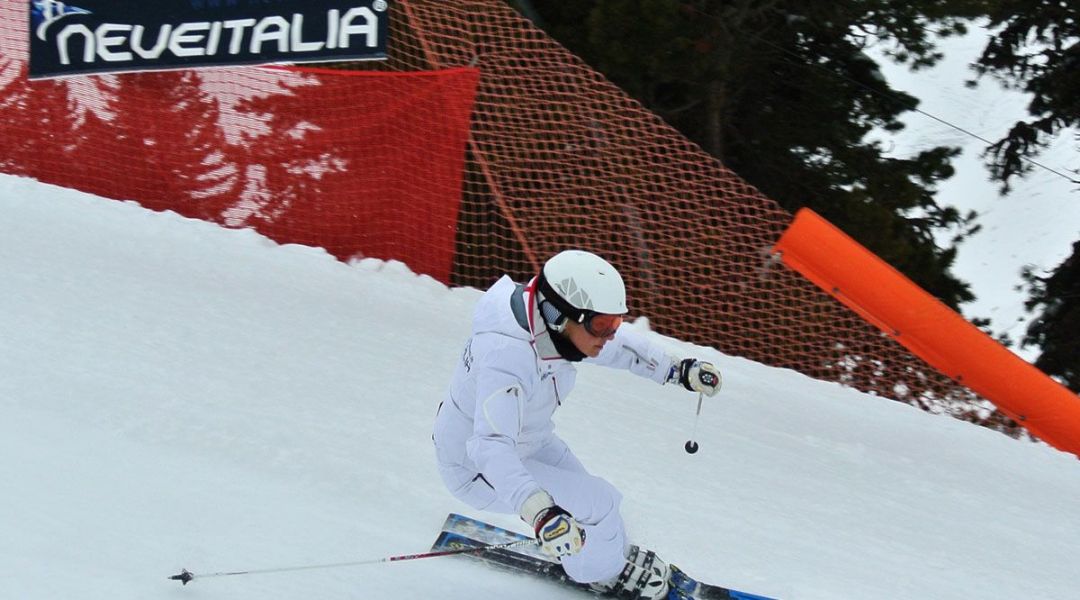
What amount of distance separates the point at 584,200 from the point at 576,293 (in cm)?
407

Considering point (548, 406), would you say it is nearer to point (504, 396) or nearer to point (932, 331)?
point (504, 396)

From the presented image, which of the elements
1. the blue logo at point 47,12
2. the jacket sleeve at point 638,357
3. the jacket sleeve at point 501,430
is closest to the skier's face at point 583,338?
the jacket sleeve at point 501,430

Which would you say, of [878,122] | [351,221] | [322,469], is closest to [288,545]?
[322,469]

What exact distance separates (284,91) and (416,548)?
4.25 meters

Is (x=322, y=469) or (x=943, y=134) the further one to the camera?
(x=943, y=134)

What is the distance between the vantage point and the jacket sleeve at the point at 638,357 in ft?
14.5

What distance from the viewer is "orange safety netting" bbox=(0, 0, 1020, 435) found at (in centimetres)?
755

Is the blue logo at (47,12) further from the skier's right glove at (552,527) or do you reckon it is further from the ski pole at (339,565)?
the skier's right glove at (552,527)

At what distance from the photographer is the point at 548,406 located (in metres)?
4.11

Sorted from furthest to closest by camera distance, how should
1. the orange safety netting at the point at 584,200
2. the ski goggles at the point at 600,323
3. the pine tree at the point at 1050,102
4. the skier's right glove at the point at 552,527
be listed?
1. the pine tree at the point at 1050,102
2. the orange safety netting at the point at 584,200
3. the ski goggles at the point at 600,323
4. the skier's right glove at the point at 552,527

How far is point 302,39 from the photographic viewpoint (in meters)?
7.95

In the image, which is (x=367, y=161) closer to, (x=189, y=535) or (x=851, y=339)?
(x=851, y=339)

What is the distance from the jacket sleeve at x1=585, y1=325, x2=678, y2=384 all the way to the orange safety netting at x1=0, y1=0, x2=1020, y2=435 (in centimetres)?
325

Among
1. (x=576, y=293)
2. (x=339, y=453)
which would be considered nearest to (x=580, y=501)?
(x=576, y=293)
